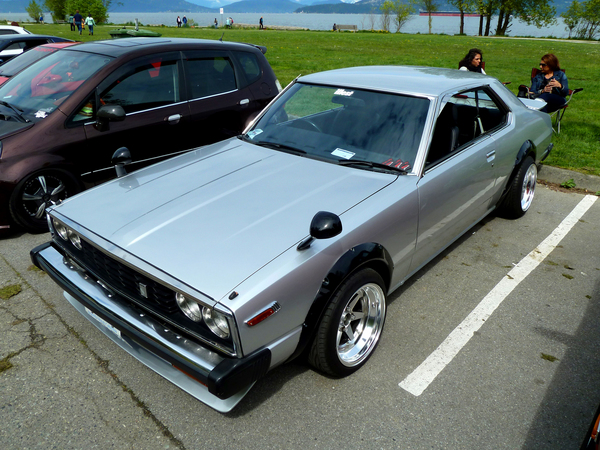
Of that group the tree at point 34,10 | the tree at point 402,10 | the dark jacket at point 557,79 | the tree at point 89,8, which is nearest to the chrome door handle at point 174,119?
the dark jacket at point 557,79

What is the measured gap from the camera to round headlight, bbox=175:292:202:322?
2.30 metres

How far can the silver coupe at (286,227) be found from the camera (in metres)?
2.27

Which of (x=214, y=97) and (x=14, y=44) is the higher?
(x=14, y=44)

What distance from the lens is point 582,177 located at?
6172 mm

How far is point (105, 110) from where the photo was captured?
440 centimetres

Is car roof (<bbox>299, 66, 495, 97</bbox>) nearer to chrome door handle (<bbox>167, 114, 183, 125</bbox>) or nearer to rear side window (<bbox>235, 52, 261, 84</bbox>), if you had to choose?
chrome door handle (<bbox>167, 114, 183, 125</bbox>)

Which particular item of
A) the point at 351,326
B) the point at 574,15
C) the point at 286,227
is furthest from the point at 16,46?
the point at 574,15

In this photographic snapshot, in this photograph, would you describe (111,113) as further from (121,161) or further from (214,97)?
(214,97)

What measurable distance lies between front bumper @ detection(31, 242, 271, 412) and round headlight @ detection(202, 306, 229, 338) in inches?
4.6

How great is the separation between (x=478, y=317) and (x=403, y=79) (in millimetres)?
1931

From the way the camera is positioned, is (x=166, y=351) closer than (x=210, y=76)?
Yes

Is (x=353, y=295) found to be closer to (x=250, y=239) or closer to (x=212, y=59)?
(x=250, y=239)

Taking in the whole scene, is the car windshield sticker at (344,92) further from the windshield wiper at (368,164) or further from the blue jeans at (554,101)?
the blue jeans at (554,101)

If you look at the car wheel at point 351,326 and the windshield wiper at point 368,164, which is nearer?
the car wheel at point 351,326
